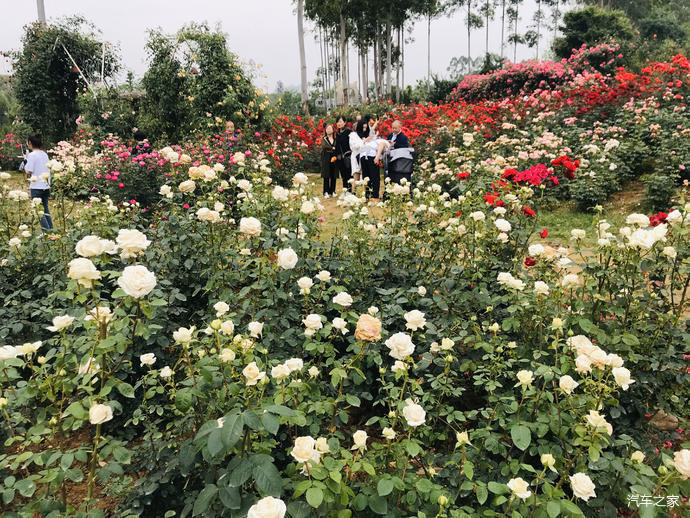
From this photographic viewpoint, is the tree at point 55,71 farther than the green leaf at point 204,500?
Yes

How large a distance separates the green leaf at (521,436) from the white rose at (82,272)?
1550 millimetres

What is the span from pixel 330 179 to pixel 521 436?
732 centimetres

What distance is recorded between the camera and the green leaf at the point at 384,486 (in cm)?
124

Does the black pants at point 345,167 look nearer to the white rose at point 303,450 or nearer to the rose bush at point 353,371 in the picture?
the rose bush at point 353,371

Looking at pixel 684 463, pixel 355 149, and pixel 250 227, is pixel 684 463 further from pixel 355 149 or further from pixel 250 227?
pixel 355 149

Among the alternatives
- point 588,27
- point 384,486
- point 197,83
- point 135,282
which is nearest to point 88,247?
point 135,282

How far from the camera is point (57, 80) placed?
12.8 meters

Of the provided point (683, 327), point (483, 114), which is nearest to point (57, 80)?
point (483, 114)

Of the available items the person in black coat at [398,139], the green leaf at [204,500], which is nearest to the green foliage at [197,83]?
the person in black coat at [398,139]

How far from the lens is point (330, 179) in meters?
8.39

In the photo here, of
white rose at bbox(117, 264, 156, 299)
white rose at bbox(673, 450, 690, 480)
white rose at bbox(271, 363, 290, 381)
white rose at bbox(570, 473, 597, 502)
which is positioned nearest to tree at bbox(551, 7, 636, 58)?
white rose at bbox(673, 450, 690, 480)

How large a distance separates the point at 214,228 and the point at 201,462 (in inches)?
68.0

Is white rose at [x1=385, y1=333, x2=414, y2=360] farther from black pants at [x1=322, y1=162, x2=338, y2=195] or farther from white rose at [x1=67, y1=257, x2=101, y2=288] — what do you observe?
black pants at [x1=322, y1=162, x2=338, y2=195]

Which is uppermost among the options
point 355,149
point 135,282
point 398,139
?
point 398,139
